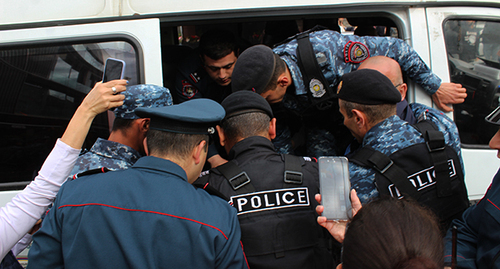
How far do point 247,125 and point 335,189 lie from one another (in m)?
0.55

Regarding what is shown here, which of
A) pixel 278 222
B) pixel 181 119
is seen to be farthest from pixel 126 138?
pixel 278 222

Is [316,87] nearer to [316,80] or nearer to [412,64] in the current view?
[316,80]

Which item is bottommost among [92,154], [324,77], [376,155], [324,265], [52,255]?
[324,265]

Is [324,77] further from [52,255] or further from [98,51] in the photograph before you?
[52,255]

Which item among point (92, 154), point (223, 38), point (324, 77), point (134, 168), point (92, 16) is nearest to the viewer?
point (134, 168)

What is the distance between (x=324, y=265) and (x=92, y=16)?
177 centimetres

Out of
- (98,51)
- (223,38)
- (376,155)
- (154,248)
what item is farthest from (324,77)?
(154,248)

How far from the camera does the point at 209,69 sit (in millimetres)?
2533

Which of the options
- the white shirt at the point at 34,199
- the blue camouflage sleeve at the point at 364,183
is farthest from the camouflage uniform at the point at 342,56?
the white shirt at the point at 34,199

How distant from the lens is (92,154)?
142cm

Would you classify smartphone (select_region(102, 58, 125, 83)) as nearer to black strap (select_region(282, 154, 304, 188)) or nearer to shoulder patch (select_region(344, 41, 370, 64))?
black strap (select_region(282, 154, 304, 188))

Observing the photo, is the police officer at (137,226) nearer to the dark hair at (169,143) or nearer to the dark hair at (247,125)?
the dark hair at (169,143)

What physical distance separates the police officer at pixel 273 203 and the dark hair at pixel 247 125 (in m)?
0.06

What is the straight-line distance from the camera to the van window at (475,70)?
6.08ft
